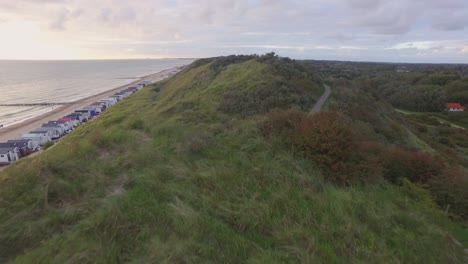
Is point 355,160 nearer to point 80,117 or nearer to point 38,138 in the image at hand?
point 38,138

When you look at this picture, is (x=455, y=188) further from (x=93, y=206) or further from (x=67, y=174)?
(x=67, y=174)

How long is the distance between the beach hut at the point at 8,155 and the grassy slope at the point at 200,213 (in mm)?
25609

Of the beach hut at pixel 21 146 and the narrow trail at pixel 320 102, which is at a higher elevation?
the narrow trail at pixel 320 102

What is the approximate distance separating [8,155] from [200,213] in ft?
104

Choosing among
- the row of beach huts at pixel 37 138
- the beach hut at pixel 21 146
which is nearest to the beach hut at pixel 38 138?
the row of beach huts at pixel 37 138

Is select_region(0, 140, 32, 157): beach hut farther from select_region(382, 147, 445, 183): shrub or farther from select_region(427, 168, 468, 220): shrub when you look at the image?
select_region(427, 168, 468, 220): shrub

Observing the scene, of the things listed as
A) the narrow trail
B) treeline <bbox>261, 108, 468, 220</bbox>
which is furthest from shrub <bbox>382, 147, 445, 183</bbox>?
the narrow trail

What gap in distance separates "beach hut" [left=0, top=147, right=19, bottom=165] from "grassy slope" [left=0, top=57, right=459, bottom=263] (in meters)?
25.6

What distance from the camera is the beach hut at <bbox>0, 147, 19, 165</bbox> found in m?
29.0

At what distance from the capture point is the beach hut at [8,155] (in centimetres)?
2900

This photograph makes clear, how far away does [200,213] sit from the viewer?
638 centimetres

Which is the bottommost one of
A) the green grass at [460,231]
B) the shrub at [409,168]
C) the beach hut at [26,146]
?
the beach hut at [26,146]

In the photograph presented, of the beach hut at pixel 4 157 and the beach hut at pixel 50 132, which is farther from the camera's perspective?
the beach hut at pixel 50 132

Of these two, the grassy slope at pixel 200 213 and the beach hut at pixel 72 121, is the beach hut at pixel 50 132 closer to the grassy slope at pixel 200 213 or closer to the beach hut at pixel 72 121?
the beach hut at pixel 72 121
